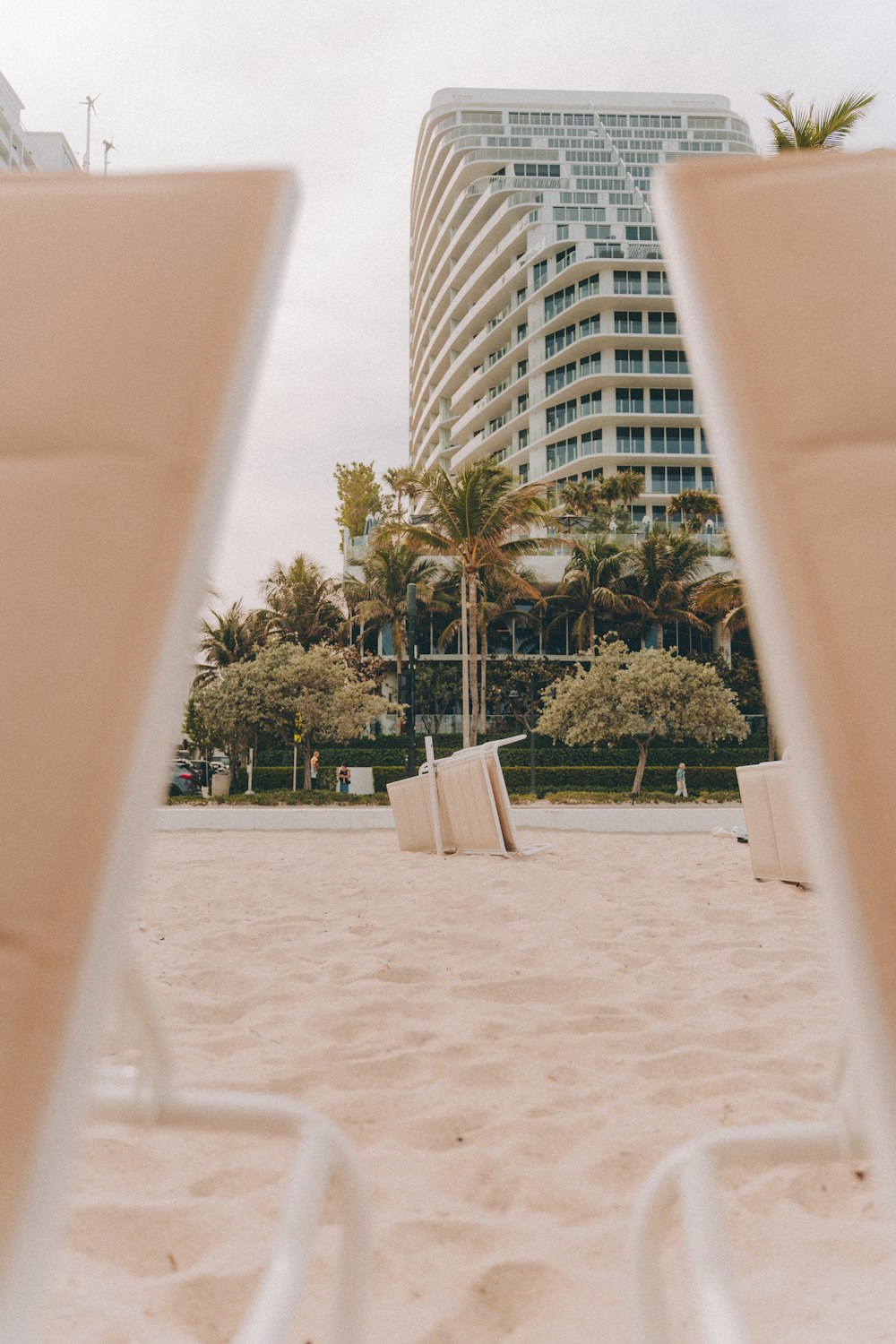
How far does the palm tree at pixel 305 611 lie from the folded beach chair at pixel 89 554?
108 ft

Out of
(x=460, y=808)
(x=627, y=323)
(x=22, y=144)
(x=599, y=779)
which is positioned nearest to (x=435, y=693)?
(x=599, y=779)

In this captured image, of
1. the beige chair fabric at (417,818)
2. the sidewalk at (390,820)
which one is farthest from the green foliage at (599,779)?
the beige chair fabric at (417,818)

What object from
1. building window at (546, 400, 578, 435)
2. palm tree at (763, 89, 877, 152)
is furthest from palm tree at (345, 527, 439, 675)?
building window at (546, 400, 578, 435)

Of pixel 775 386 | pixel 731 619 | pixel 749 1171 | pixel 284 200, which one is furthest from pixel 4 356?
pixel 731 619

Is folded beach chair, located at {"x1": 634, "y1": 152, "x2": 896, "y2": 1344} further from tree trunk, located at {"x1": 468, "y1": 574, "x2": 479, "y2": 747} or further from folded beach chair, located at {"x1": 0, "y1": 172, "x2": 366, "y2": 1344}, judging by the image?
tree trunk, located at {"x1": 468, "y1": 574, "x2": 479, "y2": 747}

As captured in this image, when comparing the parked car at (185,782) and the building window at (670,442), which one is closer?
the parked car at (185,782)

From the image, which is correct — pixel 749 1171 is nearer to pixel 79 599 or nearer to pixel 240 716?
pixel 79 599

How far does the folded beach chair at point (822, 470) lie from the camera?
0.45 metres

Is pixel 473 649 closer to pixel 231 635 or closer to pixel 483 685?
pixel 483 685

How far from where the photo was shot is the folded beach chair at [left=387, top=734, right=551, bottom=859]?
24.6 feet

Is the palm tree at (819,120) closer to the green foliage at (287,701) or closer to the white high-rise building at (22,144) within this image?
Answer: the green foliage at (287,701)

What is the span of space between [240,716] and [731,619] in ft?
53.3

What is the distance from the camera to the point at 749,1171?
1871 mm

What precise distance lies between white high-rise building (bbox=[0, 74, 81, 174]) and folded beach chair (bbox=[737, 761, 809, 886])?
5414 centimetres
